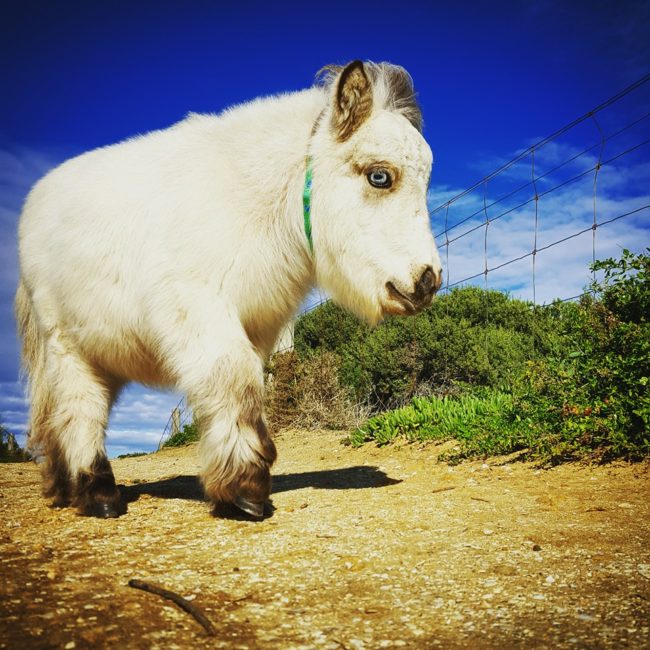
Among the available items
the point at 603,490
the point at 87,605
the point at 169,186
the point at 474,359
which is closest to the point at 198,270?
the point at 169,186

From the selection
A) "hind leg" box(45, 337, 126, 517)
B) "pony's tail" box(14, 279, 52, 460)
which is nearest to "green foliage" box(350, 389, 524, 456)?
"hind leg" box(45, 337, 126, 517)

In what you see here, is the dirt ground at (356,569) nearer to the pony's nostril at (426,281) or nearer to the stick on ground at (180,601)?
the stick on ground at (180,601)

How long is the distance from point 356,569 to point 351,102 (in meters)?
2.47

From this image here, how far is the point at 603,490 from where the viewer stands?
3.77 meters

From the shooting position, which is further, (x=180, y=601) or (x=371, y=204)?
(x=371, y=204)

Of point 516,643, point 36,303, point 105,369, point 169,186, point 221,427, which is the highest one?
point 169,186

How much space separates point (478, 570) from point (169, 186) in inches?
106

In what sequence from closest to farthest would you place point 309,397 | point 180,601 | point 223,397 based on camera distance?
point 180,601, point 223,397, point 309,397

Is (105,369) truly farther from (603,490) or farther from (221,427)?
(603,490)

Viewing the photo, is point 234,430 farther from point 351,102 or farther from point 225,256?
point 351,102

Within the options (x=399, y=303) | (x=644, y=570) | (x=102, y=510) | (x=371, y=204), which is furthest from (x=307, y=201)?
(x=644, y=570)

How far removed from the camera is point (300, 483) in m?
4.91

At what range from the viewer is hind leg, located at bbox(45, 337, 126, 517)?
3678mm

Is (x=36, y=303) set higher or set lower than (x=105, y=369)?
higher
